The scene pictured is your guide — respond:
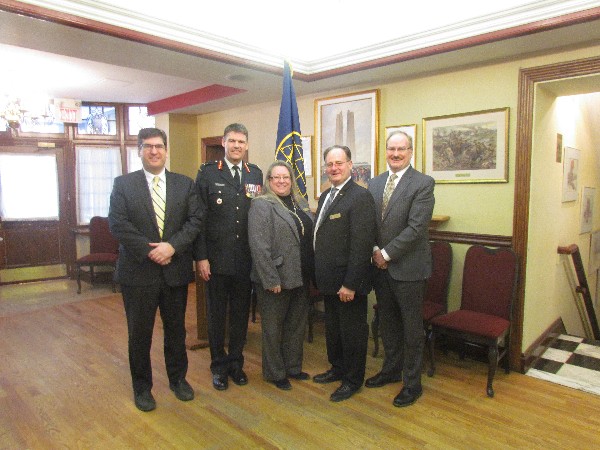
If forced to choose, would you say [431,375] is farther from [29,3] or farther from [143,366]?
[29,3]

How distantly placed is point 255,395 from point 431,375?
3.86ft

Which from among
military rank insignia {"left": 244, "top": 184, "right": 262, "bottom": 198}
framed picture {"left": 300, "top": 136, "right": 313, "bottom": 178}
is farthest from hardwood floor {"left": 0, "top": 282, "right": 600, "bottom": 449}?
framed picture {"left": 300, "top": 136, "right": 313, "bottom": 178}

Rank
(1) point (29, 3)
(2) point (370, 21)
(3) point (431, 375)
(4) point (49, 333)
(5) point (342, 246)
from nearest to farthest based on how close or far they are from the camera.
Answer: (1) point (29, 3) → (5) point (342, 246) → (3) point (431, 375) → (2) point (370, 21) → (4) point (49, 333)

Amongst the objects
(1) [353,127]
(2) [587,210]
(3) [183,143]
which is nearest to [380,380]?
(1) [353,127]

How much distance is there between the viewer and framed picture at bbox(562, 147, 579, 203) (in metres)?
3.63

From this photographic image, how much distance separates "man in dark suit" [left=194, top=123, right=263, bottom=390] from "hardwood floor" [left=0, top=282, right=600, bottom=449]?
15.2 inches

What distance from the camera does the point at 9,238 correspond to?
5918 mm

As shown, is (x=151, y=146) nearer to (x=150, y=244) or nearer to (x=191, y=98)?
(x=150, y=244)

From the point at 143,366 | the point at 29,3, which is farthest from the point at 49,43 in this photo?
the point at 143,366

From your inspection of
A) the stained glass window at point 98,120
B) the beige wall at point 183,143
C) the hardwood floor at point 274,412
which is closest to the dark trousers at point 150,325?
the hardwood floor at point 274,412

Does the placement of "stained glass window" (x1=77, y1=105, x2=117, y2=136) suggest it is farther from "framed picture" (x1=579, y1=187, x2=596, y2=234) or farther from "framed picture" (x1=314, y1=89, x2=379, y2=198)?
"framed picture" (x1=579, y1=187, x2=596, y2=234)

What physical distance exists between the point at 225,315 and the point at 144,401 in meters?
0.66

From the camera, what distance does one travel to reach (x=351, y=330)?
102 inches

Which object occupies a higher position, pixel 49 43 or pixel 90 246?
pixel 49 43
